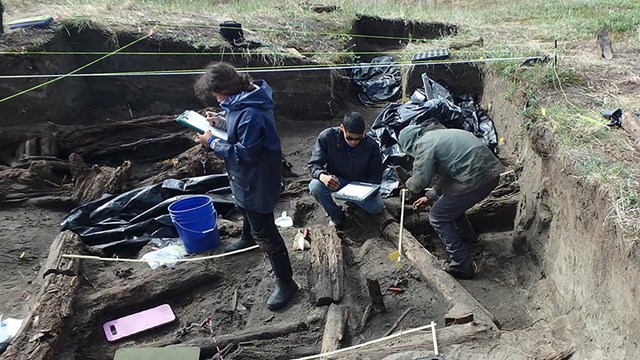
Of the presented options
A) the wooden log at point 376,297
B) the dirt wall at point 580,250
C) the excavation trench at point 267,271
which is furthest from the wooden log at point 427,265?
the dirt wall at point 580,250

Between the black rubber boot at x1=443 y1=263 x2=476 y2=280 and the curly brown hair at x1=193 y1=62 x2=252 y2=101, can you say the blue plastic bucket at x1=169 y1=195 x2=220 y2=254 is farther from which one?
the black rubber boot at x1=443 y1=263 x2=476 y2=280

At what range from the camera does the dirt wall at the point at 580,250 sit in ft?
10.0

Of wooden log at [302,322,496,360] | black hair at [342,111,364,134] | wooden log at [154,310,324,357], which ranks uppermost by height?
black hair at [342,111,364,134]

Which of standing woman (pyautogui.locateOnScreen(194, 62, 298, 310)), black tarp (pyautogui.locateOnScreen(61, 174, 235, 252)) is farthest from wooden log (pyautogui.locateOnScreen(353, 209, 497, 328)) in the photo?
black tarp (pyautogui.locateOnScreen(61, 174, 235, 252))

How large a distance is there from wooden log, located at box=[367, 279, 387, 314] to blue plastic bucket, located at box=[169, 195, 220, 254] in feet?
5.38

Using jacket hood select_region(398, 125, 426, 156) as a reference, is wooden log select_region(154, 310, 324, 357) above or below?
below

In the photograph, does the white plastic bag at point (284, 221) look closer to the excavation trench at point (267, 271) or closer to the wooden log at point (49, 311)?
the excavation trench at point (267, 271)

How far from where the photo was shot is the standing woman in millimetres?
3723

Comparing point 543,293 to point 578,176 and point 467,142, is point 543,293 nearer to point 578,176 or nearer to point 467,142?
point 578,176

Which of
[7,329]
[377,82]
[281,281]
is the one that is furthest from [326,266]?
[377,82]

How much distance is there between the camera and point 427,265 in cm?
448

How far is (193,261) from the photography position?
472 centimetres

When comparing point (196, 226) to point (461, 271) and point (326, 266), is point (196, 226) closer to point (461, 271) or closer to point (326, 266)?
point (326, 266)

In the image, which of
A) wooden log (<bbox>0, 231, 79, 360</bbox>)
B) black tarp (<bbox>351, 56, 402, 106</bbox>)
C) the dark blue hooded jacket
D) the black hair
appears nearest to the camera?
wooden log (<bbox>0, 231, 79, 360</bbox>)
